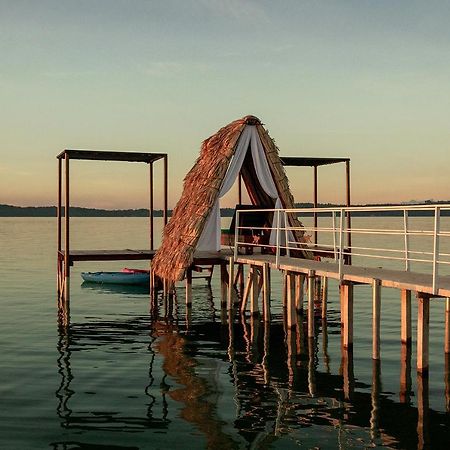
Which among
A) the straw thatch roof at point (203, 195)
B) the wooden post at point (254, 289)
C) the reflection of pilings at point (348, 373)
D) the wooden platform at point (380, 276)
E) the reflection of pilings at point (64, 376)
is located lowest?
the reflection of pilings at point (64, 376)

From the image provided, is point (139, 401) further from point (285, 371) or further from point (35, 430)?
point (285, 371)

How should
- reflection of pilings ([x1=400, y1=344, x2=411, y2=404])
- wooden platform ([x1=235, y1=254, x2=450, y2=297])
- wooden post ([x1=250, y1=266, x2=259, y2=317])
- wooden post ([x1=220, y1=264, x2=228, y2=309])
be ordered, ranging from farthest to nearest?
wooden post ([x1=220, y1=264, x2=228, y2=309]) → wooden post ([x1=250, y1=266, x2=259, y2=317]) → wooden platform ([x1=235, y1=254, x2=450, y2=297]) → reflection of pilings ([x1=400, y1=344, x2=411, y2=404])

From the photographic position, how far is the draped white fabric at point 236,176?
2133 cm

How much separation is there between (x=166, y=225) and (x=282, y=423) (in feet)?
44.7

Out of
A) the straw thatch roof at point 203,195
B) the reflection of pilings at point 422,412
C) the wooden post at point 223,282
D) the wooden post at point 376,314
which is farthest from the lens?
the wooden post at point 223,282

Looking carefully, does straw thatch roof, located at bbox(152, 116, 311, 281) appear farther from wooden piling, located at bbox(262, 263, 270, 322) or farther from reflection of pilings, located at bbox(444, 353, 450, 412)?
reflection of pilings, located at bbox(444, 353, 450, 412)

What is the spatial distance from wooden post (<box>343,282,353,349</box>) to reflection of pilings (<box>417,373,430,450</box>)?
7.79 feet

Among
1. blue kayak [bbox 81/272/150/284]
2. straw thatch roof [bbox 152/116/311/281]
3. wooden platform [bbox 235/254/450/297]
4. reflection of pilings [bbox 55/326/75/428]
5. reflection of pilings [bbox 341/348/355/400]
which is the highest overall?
straw thatch roof [bbox 152/116/311/281]

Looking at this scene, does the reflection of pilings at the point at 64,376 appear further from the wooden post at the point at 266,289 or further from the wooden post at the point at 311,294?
the wooden post at the point at 311,294

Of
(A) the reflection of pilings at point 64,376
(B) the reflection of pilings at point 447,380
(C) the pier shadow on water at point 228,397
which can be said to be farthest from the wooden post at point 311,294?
(A) the reflection of pilings at point 64,376

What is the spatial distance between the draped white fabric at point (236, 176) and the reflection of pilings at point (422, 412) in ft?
32.7

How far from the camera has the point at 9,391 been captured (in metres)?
12.6

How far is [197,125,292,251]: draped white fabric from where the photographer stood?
21.3 meters

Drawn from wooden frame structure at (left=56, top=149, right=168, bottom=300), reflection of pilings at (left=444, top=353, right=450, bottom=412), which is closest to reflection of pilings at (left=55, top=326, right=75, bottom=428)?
wooden frame structure at (left=56, top=149, right=168, bottom=300)
